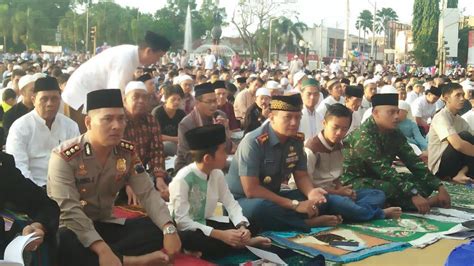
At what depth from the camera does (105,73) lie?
5.38 metres

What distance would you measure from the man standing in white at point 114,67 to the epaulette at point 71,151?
6.49 ft

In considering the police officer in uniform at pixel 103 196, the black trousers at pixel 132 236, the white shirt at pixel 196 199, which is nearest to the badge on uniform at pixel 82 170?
the police officer in uniform at pixel 103 196

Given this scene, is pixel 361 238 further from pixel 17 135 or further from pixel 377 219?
pixel 17 135

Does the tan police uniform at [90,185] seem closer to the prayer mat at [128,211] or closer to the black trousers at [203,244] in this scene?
the black trousers at [203,244]

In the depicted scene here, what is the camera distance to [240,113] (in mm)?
9203

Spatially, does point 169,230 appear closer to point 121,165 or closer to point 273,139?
point 121,165

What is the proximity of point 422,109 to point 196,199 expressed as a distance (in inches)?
286


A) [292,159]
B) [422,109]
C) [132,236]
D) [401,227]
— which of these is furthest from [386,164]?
[422,109]

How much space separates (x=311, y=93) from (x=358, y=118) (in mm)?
1351

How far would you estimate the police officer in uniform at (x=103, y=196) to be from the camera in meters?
3.18

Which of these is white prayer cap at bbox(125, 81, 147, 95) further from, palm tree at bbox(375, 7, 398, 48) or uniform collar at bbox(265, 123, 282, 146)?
palm tree at bbox(375, 7, 398, 48)

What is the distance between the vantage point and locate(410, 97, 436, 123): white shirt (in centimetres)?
1005

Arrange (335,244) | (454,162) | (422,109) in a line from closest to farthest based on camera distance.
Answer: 1. (335,244)
2. (454,162)
3. (422,109)

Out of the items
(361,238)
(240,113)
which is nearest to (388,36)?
(240,113)
